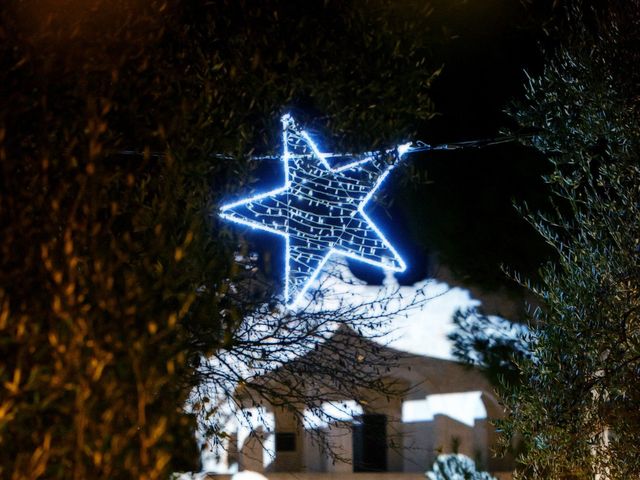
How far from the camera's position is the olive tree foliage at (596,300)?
6480 millimetres

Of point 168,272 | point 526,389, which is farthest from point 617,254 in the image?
point 168,272

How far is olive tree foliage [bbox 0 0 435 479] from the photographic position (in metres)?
3.97

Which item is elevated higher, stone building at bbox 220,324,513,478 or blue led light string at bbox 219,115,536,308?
blue led light string at bbox 219,115,536,308

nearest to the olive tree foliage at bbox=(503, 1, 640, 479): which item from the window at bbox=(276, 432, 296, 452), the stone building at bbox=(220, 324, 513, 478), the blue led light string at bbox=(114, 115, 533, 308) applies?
the blue led light string at bbox=(114, 115, 533, 308)

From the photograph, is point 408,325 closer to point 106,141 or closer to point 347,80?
point 347,80

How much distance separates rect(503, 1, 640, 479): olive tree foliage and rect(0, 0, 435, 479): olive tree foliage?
1254 mm

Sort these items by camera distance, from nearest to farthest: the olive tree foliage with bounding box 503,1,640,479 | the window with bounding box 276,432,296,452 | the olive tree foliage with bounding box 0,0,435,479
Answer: the olive tree foliage with bounding box 0,0,435,479
the olive tree foliage with bounding box 503,1,640,479
the window with bounding box 276,432,296,452

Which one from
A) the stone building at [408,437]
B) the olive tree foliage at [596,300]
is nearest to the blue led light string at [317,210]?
the olive tree foliage at [596,300]

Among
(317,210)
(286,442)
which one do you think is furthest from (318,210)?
(286,442)

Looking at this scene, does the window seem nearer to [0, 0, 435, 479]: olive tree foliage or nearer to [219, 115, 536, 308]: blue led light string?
[219, 115, 536, 308]: blue led light string

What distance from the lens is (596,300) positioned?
21.8 ft

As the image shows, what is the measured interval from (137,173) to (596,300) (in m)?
3.32

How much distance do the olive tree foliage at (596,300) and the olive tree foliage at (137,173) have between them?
1254 mm

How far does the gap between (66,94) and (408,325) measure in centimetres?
920
